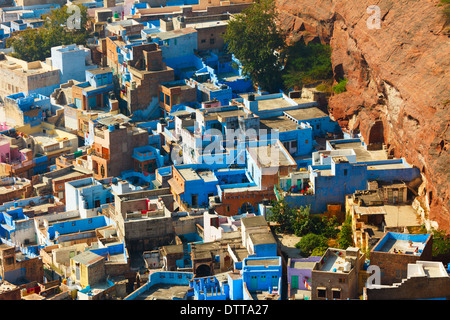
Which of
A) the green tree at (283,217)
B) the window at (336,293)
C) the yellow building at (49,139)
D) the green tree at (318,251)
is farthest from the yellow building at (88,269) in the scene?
the yellow building at (49,139)

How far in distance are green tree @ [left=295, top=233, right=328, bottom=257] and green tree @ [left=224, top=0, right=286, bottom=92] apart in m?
19.4

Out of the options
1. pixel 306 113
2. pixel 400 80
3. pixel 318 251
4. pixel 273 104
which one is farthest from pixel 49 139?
pixel 318 251

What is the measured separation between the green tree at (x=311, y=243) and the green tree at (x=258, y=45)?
63.5 feet

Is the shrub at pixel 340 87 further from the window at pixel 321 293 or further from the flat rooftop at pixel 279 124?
the window at pixel 321 293

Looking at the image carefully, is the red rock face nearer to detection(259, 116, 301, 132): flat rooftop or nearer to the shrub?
the shrub

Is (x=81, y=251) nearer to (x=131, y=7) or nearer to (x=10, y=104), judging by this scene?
(x=10, y=104)

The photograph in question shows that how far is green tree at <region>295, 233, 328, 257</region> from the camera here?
39281mm

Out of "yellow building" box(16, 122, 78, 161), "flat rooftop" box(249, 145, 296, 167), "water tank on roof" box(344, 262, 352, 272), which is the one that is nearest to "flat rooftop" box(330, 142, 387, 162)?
"flat rooftop" box(249, 145, 296, 167)

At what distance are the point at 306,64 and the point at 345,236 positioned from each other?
66.2ft

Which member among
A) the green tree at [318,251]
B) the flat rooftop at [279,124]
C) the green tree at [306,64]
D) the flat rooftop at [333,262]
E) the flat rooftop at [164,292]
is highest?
the green tree at [306,64]

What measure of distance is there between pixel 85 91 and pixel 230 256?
21492 mm

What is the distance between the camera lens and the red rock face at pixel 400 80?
1607 inches

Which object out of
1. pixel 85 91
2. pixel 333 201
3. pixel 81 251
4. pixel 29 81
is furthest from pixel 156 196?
pixel 29 81

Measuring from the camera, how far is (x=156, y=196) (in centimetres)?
4616
